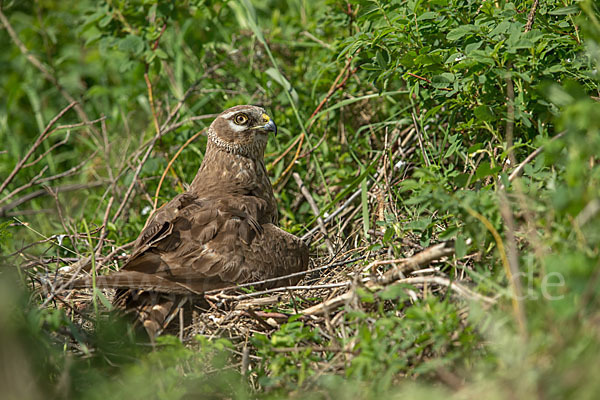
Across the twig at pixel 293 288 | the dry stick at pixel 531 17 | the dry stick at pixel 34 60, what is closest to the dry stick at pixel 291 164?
the twig at pixel 293 288

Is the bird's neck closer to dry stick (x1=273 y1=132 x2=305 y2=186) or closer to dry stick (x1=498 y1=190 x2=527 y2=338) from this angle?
dry stick (x1=273 y1=132 x2=305 y2=186)

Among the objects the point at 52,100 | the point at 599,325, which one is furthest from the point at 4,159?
the point at 599,325

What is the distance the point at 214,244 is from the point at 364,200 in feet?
3.40

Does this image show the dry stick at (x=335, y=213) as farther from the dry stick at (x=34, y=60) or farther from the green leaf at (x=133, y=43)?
the dry stick at (x=34, y=60)

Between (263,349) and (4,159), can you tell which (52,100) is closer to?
(4,159)

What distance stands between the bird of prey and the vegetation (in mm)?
186

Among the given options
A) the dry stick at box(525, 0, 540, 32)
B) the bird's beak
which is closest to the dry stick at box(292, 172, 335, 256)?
the bird's beak

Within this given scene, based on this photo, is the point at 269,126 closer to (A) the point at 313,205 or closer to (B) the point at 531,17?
(A) the point at 313,205

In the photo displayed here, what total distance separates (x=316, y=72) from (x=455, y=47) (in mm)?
1936

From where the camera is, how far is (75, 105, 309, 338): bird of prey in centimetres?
342

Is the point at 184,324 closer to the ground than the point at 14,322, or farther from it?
closer to the ground

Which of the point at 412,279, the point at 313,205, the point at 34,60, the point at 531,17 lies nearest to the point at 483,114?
the point at 531,17

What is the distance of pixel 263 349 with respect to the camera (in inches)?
109

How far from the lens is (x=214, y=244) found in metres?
3.71
